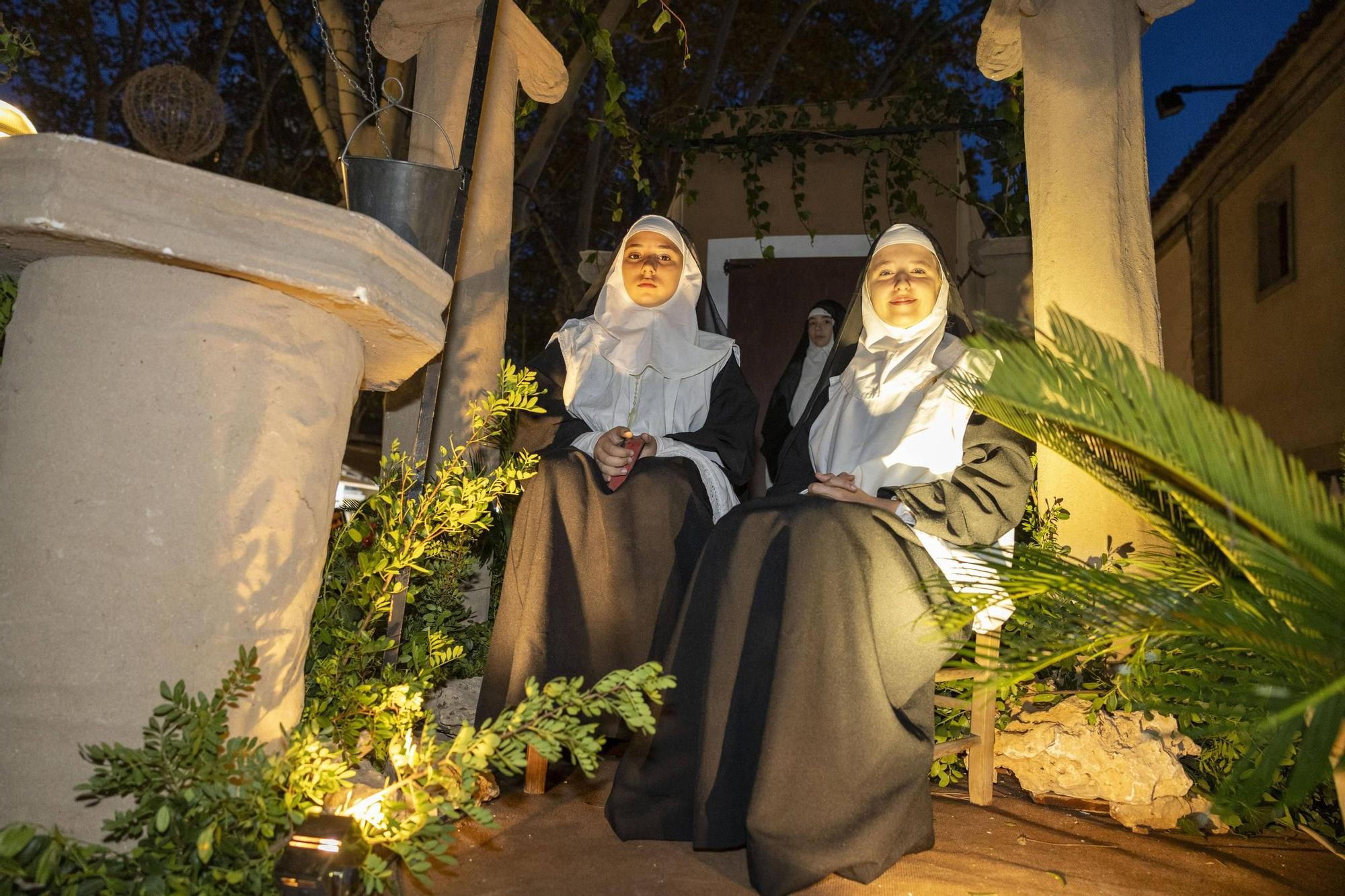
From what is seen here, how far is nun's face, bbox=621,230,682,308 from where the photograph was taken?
12.4ft

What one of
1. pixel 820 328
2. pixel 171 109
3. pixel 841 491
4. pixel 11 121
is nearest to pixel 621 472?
pixel 841 491

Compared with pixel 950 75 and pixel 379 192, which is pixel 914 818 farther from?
pixel 950 75

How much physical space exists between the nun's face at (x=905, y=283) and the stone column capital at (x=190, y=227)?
1.77 m

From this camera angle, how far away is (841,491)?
2.85 m

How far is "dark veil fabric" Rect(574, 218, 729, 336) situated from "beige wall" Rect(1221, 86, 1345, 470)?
9513 mm

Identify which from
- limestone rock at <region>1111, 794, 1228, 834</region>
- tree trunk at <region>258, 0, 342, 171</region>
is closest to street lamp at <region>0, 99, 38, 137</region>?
limestone rock at <region>1111, 794, 1228, 834</region>

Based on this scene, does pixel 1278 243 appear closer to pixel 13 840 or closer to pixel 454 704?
pixel 454 704

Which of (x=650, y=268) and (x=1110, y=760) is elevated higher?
(x=650, y=268)

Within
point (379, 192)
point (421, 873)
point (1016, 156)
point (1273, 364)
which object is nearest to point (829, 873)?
point (421, 873)

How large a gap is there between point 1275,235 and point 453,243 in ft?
44.1

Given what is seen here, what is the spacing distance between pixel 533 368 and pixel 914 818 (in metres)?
2.17

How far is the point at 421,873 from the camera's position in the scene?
1.74 m

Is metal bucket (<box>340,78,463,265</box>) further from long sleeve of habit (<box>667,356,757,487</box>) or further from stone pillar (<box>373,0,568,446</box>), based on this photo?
stone pillar (<box>373,0,568,446</box>)

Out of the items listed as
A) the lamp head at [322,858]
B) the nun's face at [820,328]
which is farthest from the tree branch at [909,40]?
the lamp head at [322,858]
